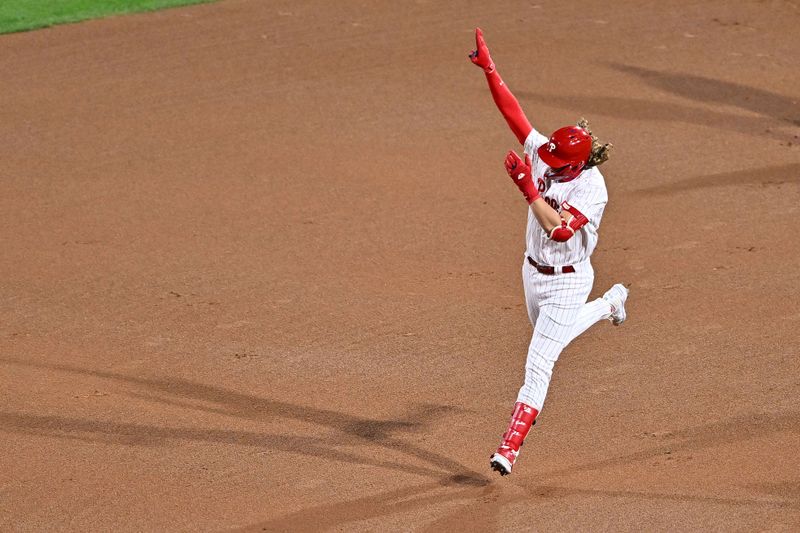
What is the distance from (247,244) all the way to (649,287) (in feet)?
10.2

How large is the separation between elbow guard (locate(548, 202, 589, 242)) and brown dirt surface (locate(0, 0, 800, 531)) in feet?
4.44

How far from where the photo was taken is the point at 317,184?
11.3 metres

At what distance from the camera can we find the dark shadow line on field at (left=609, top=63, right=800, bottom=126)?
43.0ft

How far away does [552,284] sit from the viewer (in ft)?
21.8

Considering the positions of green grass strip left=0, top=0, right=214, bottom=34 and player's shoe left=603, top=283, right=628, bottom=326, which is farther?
green grass strip left=0, top=0, right=214, bottom=34

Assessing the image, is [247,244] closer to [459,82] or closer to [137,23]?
[459,82]

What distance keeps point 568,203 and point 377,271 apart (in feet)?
11.6

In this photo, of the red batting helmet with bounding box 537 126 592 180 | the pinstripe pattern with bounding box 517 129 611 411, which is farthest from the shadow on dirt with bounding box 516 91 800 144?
the red batting helmet with bounding box 537 126 592 180

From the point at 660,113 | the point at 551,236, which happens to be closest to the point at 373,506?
the point at 551,236

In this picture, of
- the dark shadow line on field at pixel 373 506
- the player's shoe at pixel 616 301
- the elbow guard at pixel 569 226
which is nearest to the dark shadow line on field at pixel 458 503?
the dark shadow line on field at pixel 373 506

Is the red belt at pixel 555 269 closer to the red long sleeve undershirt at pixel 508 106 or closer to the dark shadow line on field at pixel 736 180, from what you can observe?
the red long sleeve undershirt at pixel 508 106

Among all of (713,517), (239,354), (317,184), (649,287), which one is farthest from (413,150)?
(713,517)

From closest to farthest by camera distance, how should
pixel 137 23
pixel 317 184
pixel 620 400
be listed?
1. pixel 620 400
2. pixel 317 184
3. pixel 137 23

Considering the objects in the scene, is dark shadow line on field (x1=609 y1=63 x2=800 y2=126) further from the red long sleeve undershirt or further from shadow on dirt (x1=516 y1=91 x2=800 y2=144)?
the red long sleeve undershirt
